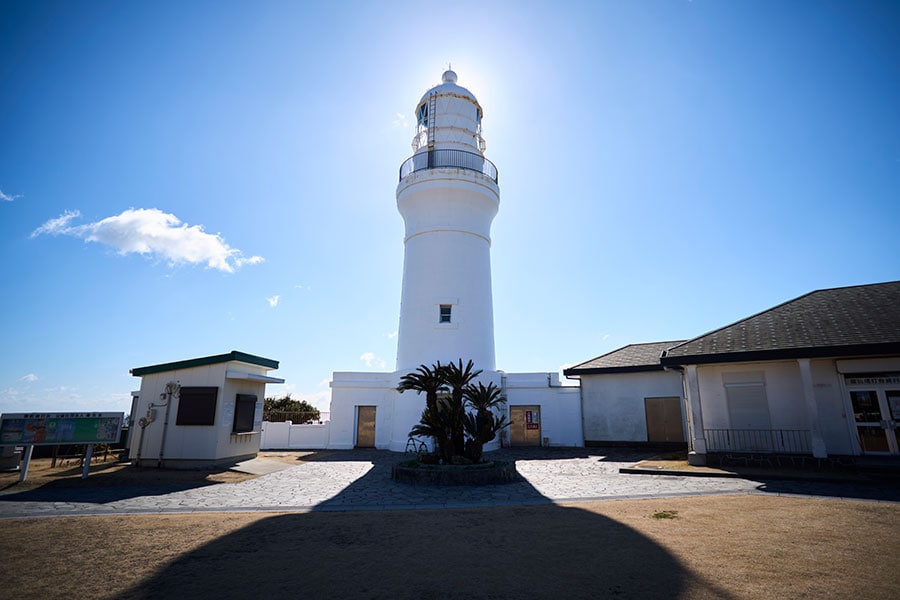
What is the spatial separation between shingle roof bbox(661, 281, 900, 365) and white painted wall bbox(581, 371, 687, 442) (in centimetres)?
453

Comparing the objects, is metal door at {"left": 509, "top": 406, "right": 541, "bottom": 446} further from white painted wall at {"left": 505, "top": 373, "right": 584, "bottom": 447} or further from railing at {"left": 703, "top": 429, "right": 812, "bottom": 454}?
railing at {"left": 703, "top": 429, "right": 812, "bottom": 454}

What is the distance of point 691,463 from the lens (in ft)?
39.5

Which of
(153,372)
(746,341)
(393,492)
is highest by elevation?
(746,341)

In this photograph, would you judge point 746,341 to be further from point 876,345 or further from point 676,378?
point 676,378

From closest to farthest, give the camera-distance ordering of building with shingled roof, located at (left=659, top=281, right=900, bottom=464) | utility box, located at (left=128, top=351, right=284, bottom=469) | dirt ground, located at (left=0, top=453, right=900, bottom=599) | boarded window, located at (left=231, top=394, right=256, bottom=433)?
dirt ground, located at (left=0, top=453, right=900, bottom=599) → building with shingled roof, located at (left=659, top=281, right=900, bottom=464) → utility box, located at (left=128, top=351, right=284, bottom=469) → boarded window, located at (left=231, top=394, right=256, bottom=433)

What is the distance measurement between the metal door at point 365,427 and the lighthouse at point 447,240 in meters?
2.72

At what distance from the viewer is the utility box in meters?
12.6

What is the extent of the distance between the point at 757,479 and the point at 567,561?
25.1 feet

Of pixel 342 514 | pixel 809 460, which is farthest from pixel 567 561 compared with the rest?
pixel 809 460

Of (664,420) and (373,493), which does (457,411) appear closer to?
(373,493)

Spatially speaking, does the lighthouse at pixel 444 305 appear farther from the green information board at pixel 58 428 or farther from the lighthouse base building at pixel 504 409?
the green information board at pixel 58 428

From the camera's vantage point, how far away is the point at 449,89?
19.5m

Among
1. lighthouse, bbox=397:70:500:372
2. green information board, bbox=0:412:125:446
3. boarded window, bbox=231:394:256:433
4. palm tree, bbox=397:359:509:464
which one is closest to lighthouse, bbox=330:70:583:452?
lighthouse, bbox=397:70:500:372

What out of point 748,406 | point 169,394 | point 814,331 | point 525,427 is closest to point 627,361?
point 525,427
